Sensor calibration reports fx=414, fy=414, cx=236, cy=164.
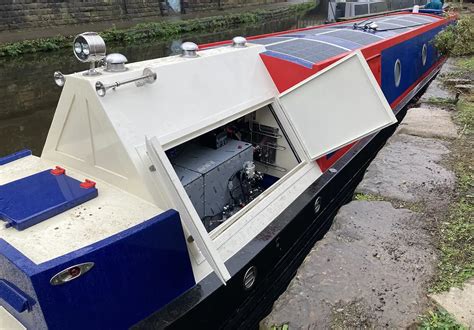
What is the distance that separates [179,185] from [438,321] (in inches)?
57.3

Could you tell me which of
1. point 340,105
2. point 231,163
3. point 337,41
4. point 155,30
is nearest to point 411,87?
point 337,41

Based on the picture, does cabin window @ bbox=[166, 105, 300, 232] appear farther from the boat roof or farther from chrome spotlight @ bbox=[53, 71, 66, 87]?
chrome spotlight @ bbox=[53, 71, 66, 87]

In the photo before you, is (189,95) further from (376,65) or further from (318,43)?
(376,65)

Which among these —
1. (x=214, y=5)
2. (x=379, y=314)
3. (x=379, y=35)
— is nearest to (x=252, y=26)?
(x=214, y=5)

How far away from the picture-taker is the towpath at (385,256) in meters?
1.62

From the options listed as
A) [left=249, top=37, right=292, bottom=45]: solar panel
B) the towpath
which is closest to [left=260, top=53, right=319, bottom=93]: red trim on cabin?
[left=249, top=37, right=292, bottom=45]: solar panel

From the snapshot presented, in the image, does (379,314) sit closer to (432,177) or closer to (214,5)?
(432,177)

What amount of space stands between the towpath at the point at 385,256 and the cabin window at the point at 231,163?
123 cm

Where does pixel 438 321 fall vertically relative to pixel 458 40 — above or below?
below

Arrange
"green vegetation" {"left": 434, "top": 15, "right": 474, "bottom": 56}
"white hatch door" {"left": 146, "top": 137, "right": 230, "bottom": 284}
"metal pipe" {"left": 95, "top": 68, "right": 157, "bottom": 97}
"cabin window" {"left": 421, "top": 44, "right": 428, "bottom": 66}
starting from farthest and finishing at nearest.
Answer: "cabin window" {"left": 421, "top": 44, "right": 428, "bottom": 66}, "green vegetation" {"left": 434, "top": 15, "right": 474, "bottom": 56}, "metal pipe" {"left": 95, "top": 68, "right": 157, "bottom": 97}, "white hatch door" {"left": 146, "top": 137, "right": 230, "bottom": 284}

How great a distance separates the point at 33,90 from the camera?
33.3ft

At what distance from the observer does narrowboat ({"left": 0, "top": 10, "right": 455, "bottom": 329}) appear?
226 cm

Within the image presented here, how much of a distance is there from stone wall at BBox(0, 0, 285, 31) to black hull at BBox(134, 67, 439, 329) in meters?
14.0

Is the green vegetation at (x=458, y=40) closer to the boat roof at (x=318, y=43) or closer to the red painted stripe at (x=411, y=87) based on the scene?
the red painted stripe at (x=411, y=87)
